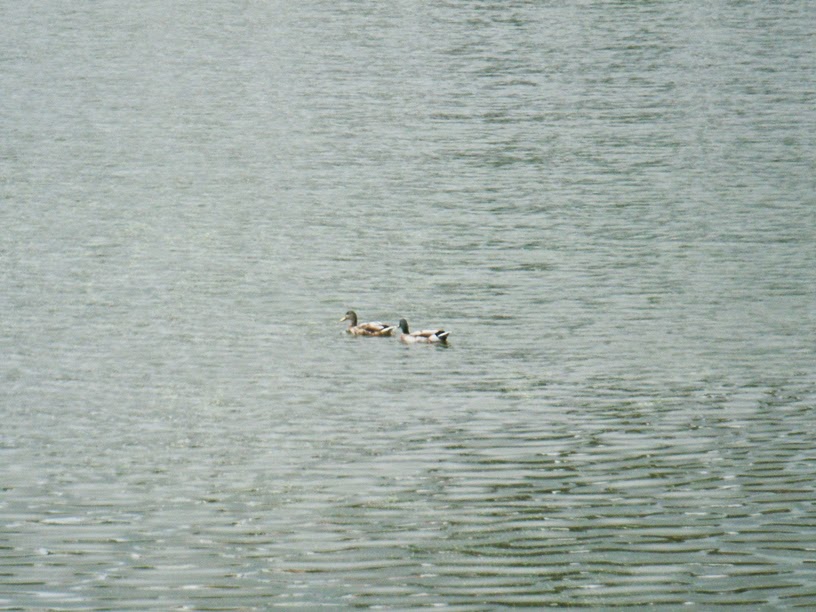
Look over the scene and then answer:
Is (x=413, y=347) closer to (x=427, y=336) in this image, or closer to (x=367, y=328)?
(x=427, y=336)

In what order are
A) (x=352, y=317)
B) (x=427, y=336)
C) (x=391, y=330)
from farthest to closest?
(x=352, y=317), (x=391, y=330), (x=427, y=336)

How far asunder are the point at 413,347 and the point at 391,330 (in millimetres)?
1269

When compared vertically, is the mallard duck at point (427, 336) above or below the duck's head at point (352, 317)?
above

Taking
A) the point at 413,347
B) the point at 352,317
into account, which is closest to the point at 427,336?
the point at 413,347

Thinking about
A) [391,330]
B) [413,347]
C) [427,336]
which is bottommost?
[391,330]

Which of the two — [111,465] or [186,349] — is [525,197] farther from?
[111,465]

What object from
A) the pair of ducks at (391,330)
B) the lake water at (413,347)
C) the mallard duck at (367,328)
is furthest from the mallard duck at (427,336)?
the mallard duck at (367,328)

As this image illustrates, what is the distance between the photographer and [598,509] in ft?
80.7

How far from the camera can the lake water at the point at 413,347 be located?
22812mm

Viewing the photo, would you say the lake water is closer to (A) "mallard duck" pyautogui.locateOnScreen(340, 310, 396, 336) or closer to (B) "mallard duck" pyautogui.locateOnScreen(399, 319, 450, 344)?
(B) "mallard duck" pyautogui.locateOnScreen(399, 319, 450, 344)

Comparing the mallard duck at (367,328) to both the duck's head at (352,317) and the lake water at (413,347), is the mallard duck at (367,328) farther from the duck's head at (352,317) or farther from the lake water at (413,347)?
the lake water at (413,347)

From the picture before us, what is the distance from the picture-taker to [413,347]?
120ft

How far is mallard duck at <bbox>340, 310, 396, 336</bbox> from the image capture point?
37.2 m

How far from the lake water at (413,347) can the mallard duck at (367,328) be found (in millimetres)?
417
